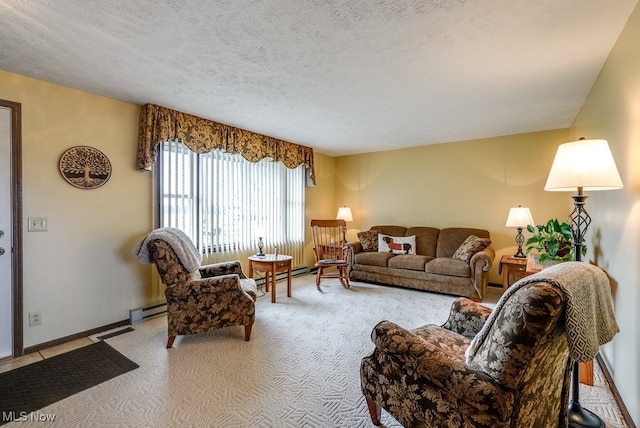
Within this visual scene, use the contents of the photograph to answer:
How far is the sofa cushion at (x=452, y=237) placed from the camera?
4.59 meters

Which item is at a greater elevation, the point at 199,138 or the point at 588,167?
the point at 199,138

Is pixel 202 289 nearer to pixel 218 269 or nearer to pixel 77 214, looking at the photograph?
pixel 218 269

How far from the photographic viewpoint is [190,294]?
2.58m

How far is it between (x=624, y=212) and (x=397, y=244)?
3.17 meters

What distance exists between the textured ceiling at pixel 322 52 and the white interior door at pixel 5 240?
533mm

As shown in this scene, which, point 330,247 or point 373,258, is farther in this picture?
point 330,247

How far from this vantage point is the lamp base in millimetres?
1658

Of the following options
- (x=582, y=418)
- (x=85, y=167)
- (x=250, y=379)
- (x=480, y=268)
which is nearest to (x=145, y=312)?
(x=85, y=167)

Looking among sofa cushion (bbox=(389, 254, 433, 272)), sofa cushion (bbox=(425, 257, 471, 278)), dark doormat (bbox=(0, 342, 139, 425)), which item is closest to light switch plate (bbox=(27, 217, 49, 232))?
dark doormat (bbox=(0, 342, 139, 425))

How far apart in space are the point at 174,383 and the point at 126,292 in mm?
1526

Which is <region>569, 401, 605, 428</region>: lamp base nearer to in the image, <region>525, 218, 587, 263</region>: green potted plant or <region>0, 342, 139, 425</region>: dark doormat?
<region>525, 218, 587, 263</region>: green potted plant

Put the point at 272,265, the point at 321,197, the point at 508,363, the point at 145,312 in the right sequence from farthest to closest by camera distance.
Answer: the point at 321,197 → the point at 272,265 → the point at 145,312 → the point at 508,363

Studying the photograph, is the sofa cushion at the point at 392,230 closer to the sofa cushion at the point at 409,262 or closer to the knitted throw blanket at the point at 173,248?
the sofa cushion at the point at 409,262

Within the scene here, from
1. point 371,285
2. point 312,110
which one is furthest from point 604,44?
point 371,285
